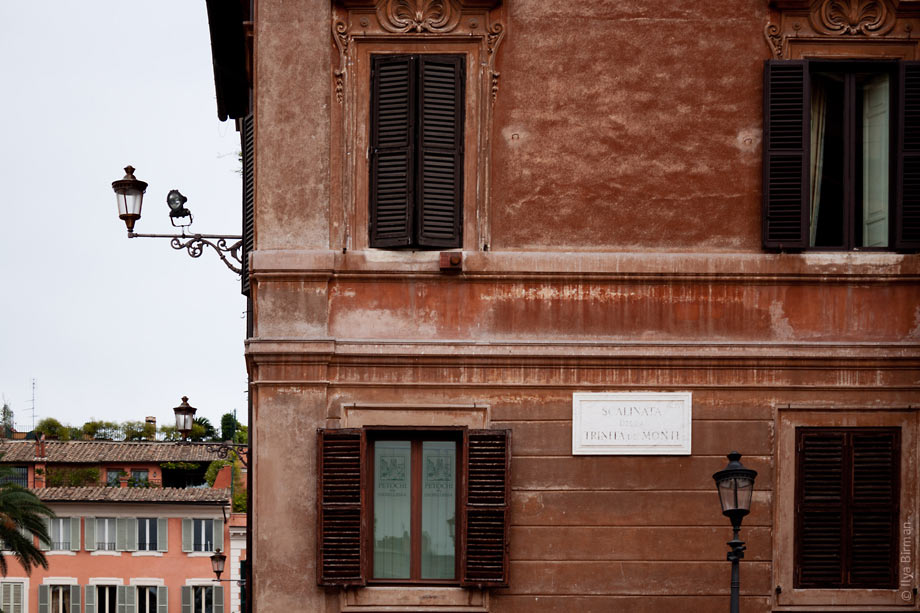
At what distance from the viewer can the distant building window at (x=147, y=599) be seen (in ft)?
259

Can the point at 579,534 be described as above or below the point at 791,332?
below

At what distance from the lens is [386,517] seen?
14.3m

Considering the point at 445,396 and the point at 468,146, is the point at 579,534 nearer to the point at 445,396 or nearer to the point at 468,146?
the point at 445,396

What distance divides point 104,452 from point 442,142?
2893 inches

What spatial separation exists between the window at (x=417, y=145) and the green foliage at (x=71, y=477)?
71.6 meters

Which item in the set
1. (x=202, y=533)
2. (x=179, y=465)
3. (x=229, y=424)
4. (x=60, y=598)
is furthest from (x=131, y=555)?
(x=229, y=424)

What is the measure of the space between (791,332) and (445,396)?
A: 324cm

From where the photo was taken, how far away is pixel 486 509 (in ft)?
46.0

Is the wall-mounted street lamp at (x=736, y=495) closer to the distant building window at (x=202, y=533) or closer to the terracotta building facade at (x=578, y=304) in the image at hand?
the terracotta building facade at (x=578, y=304)

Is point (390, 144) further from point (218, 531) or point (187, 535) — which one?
point (187, 535)

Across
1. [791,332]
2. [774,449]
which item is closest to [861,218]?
[791,332]

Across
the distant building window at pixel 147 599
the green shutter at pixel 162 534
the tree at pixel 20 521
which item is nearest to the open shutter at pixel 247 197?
the tree at pixel 20 521

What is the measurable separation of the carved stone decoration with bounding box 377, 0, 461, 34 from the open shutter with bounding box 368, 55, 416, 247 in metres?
0.31

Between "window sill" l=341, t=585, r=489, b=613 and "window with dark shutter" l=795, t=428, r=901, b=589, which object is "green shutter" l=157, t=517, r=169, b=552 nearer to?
"window sill" l=341, t=585, r=489, b=613
